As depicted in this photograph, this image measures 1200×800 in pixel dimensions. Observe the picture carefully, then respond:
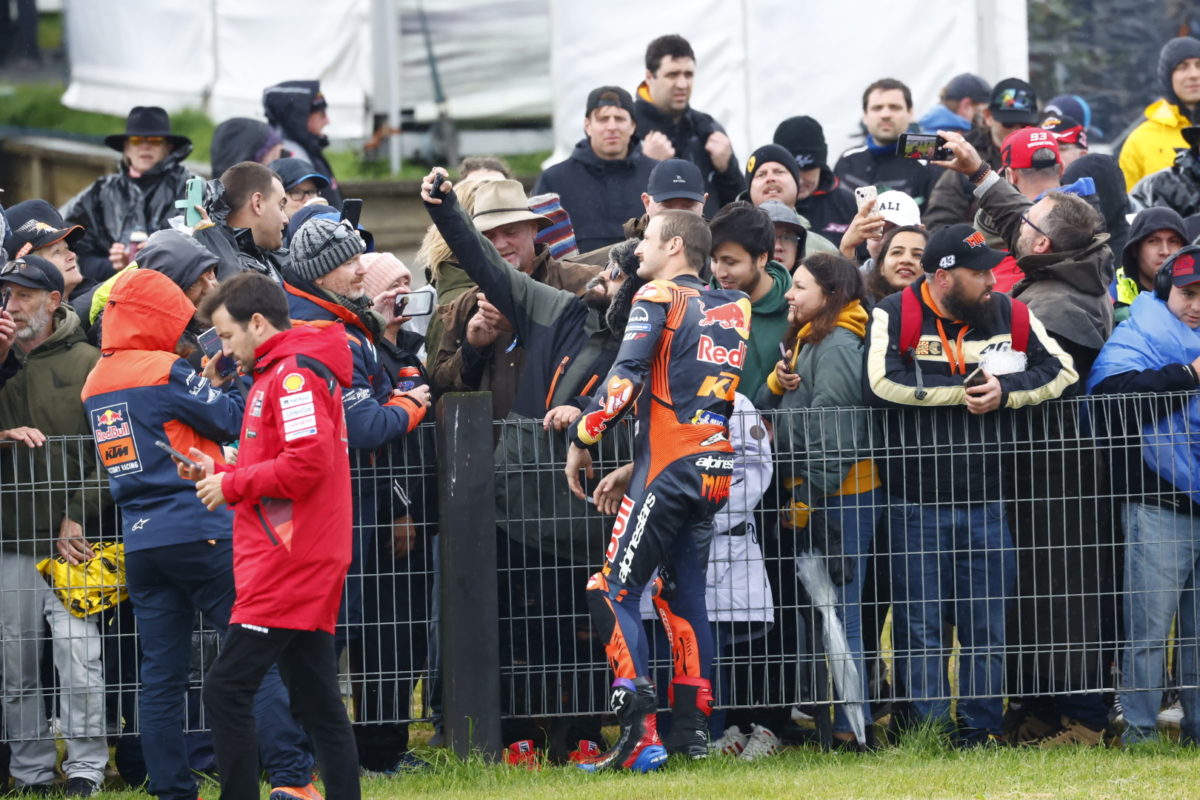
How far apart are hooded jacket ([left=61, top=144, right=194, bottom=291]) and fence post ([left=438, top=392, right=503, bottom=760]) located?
133 inches

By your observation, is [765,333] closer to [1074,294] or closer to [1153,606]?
[1074,294]

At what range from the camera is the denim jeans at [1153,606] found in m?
7.82

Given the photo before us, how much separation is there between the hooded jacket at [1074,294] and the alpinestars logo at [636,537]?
210 cm

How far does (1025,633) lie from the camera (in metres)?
7.95

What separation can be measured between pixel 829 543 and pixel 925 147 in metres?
2.35

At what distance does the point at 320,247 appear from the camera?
7379 millimetres

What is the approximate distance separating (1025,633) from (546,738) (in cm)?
212

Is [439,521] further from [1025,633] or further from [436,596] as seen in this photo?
[1025,633]

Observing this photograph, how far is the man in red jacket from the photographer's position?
6297 millimetres

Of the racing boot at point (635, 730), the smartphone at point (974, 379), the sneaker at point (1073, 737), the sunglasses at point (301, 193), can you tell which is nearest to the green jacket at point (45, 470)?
the sunglasses at point (301, 193)

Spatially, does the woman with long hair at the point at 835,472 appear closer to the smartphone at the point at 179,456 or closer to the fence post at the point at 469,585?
the fence post at the point at 469,585

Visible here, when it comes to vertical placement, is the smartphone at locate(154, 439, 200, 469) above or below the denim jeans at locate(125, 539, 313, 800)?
above

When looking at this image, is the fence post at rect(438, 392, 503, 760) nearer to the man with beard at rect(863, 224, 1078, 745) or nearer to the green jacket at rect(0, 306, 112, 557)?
the green jacket at rect(0, 306, 112, 557)

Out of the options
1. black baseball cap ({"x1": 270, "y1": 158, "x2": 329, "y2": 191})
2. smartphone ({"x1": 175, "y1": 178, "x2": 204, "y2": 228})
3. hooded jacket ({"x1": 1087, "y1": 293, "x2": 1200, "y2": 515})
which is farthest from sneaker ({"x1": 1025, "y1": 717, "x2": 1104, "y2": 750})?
black baseball cap ({"x1": 270, "y1": 158, "x2": 329, "y2": 191})
